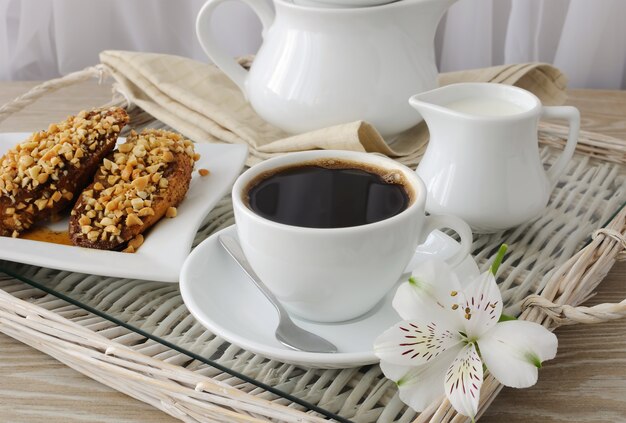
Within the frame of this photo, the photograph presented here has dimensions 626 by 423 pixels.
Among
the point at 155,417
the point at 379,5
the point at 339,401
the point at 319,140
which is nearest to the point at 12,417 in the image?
the point at 155,417

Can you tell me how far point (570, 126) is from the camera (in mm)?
714

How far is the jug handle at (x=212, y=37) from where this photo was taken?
2.85ft

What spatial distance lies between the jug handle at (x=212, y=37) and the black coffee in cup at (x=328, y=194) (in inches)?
13.3

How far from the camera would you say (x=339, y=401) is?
500 mm

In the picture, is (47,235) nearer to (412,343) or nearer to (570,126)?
(412,343)

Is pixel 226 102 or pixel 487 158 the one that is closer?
pixel 487 158

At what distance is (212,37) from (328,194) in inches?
16.3

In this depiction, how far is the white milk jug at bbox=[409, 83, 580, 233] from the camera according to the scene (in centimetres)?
66

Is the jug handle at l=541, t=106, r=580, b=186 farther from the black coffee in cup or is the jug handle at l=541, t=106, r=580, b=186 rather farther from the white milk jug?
the black coffee in cup

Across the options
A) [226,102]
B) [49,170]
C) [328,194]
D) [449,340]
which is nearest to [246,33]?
[226,102]

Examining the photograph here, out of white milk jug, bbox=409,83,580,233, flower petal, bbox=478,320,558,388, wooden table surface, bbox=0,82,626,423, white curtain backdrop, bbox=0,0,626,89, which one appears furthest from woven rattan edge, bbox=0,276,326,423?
white curtain backdrop, bbox=0,0,626,89

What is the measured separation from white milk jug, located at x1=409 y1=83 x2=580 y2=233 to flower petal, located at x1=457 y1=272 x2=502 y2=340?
206mm

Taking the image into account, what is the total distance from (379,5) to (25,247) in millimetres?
422

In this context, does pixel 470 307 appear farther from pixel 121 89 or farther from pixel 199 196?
pixel 121 89
